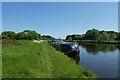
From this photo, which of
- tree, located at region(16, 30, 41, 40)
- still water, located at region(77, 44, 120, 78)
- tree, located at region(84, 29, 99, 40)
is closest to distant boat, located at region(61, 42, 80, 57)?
still water, located at region(77, 44, 120, 78)

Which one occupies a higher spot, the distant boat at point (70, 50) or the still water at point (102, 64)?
the distant boat at point (70, 50)

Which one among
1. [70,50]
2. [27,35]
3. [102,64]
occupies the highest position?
[27,35]

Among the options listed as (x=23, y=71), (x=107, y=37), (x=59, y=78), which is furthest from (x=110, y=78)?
(x=107, y=37)

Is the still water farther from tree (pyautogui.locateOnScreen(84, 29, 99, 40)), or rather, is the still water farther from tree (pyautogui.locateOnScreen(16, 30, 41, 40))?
tree (pyautogui.locateOnScreen(84, 29, 99, 40))

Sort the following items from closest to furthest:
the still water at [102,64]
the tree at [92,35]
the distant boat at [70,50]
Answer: the still water at [102,64] → the distant boat at [70,50] → the tree at [92,35]

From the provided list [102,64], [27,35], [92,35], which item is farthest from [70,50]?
[92,35]

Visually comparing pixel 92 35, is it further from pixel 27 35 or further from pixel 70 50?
pixel 70 50

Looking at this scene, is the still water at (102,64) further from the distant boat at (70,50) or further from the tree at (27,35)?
the tree at (27,35)

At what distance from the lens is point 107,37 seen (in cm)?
15100

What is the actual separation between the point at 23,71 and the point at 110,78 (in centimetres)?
707

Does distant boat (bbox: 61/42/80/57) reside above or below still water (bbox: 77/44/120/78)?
above

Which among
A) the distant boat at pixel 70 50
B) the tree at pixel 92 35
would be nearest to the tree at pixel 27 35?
the tree at pixel 92 35

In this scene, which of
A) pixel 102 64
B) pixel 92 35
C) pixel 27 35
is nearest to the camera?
pixel 102 64

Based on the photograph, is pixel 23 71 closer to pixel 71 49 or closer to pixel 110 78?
pixel 110 78
